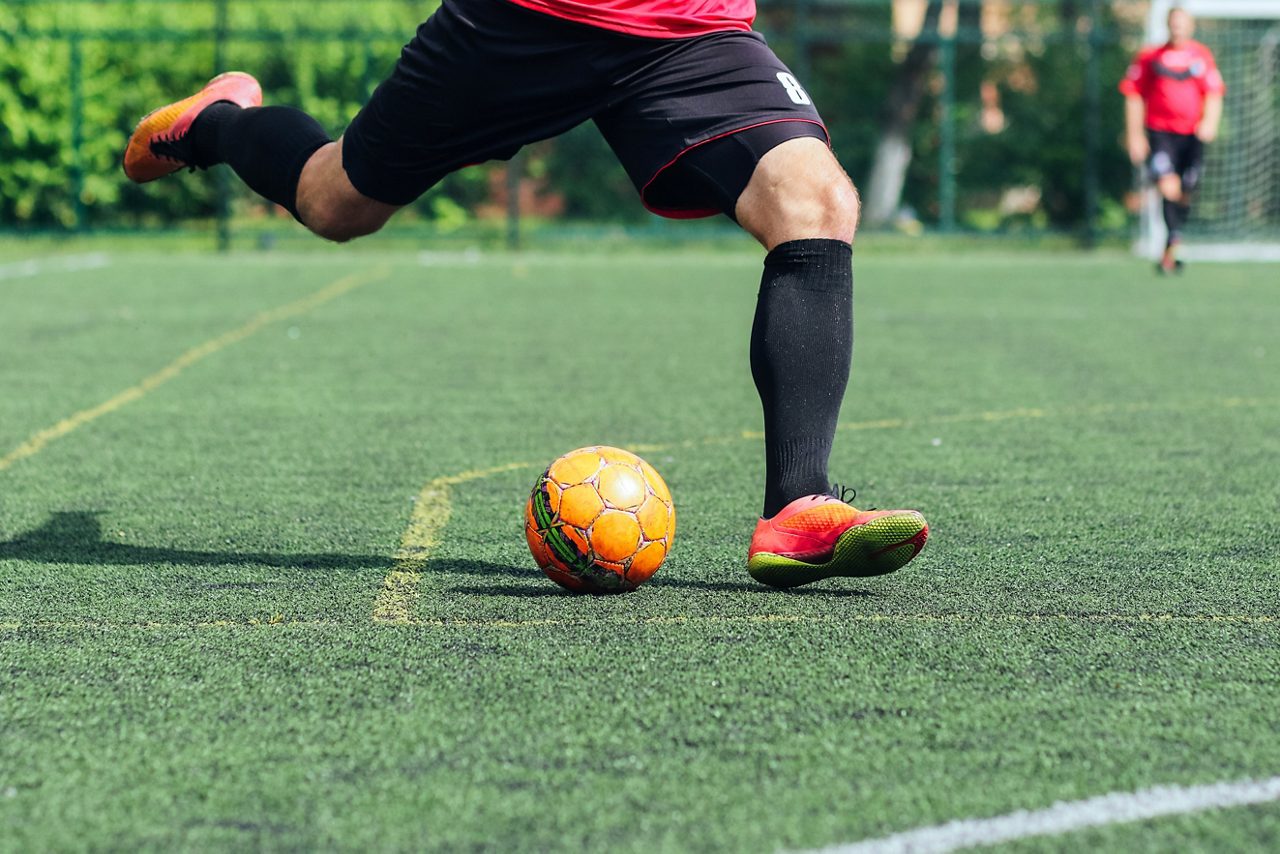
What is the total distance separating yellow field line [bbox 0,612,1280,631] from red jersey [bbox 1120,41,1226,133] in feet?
43.0

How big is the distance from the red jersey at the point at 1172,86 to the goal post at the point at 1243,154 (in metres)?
5.62

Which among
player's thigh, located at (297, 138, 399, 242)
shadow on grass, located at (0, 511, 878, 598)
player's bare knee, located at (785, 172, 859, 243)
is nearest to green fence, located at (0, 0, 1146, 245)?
player's thigh, located at (297, 138, 399, 242)

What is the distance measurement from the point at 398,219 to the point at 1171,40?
33.2ft

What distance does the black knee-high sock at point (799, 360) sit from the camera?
12.4 feet

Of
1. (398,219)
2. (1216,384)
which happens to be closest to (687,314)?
(1216,384)

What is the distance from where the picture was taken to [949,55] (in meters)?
20.9

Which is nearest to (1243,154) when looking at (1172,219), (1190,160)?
(1190,160)

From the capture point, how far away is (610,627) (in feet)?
11.2

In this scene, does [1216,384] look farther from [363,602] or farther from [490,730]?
[490,730]

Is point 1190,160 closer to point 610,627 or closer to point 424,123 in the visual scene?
point 424,123

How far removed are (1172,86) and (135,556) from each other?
13591mm

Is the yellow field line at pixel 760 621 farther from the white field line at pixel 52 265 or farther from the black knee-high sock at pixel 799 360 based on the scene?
the white field line at pixel 52 265

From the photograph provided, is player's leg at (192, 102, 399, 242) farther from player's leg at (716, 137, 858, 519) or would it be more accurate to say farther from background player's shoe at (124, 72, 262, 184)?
player's leg at (716, 137, 858, 519)

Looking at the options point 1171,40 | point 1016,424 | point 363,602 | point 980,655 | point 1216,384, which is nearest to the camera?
point 980,655
